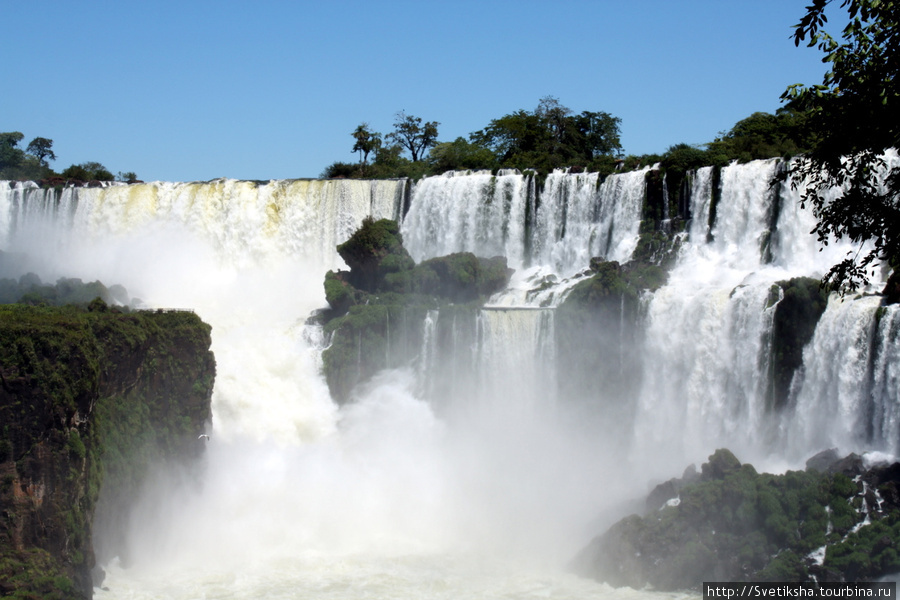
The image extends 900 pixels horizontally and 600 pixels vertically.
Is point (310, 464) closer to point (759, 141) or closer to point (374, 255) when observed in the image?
point (374, 255)

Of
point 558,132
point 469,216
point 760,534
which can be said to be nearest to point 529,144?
point 558,132

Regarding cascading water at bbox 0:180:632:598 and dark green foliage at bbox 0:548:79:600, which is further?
cascading water at bbox 0:180:632:598

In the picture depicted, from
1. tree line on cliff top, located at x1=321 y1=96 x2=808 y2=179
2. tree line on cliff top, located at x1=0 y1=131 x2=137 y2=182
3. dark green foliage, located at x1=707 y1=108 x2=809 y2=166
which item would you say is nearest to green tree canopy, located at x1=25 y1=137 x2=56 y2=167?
tree line on cliff top, located at x1=0 y1=131 x2=137 y2=182

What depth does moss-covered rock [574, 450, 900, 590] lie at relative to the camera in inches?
661

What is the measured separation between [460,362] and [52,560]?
12707 mm

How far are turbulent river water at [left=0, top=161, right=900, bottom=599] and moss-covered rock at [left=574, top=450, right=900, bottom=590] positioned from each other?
0.81m

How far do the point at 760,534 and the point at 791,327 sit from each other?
17.8 feet

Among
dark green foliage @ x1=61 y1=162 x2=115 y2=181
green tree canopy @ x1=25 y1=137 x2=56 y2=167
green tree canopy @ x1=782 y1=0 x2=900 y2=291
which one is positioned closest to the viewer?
green tree canopy @ x1=782 y1=0 x2=900 y2=291

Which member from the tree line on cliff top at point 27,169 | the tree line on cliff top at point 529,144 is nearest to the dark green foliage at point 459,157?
the tree line on cliff top at point 529,144

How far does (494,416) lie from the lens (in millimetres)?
25656

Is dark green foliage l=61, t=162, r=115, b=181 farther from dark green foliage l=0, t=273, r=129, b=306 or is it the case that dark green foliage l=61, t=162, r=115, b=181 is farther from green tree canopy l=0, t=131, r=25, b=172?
dark green foliage l=0, t=273, r=129, b=306

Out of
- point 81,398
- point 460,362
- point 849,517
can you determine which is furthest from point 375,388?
point 849,517

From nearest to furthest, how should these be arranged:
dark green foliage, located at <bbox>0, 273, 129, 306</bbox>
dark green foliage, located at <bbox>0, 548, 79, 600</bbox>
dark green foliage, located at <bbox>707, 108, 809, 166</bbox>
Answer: dark green foliage, located at <bbox>0, 548, 79, 600</bbox> → dark green foliage, located at <bbox>0, 273, 129, 306</bbox> → dark green foliage, located at <bbox>707, 108, 809, 166</bbox>

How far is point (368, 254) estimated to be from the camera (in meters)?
30.1
